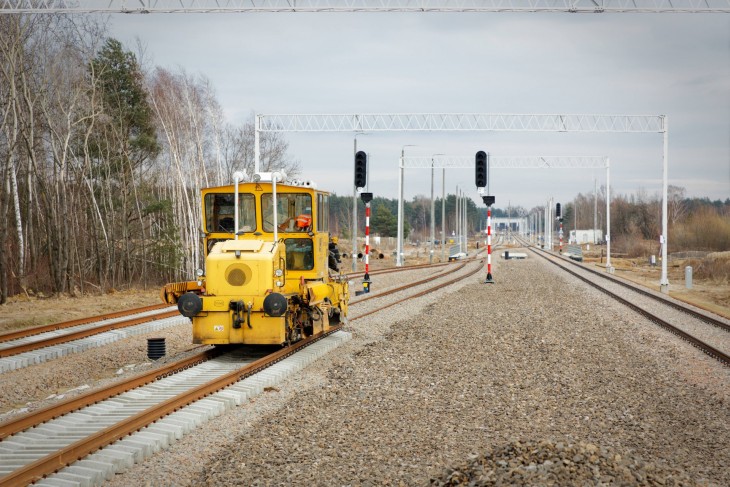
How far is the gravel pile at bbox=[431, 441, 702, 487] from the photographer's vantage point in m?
5.67

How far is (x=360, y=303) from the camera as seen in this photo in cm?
2248

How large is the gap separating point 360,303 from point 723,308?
477 inches

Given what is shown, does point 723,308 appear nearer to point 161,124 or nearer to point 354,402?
point 354,402

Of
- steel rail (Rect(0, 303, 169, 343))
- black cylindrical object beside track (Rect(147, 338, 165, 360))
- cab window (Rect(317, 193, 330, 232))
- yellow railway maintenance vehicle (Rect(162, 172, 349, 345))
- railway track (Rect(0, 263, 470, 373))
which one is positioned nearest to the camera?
yellow railway maintenance vehicle (Rect(162, 172, 349, 345))

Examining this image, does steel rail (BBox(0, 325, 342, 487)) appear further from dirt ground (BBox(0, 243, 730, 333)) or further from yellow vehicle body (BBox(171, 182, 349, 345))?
dirt ground (BBox(0, 243, 730, 333))

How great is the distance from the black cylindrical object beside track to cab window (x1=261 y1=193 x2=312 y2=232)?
2597mm

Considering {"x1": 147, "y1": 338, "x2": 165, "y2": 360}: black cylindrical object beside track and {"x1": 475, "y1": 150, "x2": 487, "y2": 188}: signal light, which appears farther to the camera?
{"x1": 475, "y1": 150, "x2": 487, "y2": 188}: signal light

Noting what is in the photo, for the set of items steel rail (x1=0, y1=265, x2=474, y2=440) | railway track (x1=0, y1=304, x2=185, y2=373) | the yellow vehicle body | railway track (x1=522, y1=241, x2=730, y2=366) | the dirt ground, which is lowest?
railway track (x1=522, y1=241, x2=730, y2=366)

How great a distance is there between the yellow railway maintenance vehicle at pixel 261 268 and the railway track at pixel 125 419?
2.05 feet

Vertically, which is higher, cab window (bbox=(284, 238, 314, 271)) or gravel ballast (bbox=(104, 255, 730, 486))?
cab window (bbox=(284, 238, 314, 271))

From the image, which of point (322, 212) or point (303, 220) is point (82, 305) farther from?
point (303, 220)

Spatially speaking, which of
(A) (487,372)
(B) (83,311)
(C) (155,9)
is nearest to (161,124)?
(C) (155,9)

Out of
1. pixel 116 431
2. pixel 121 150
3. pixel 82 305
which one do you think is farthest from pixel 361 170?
pixel 116 431

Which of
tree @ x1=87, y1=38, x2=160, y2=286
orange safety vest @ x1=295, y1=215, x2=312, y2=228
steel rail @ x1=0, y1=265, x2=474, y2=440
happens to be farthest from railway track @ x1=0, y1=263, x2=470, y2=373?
tree @ x1=87, y1=38, x2=160, y2=286
